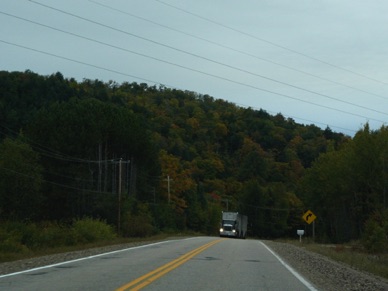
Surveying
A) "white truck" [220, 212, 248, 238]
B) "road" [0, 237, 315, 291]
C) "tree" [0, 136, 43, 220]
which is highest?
"tree" [0, 136, 43, 220]

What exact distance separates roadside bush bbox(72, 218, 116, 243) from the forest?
4.73 m

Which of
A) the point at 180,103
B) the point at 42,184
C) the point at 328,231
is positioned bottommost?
the point at 328,231

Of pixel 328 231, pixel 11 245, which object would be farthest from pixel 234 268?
pixel 328 231

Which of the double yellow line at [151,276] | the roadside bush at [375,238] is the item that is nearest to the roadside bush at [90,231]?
the roadside bush at [375,238]

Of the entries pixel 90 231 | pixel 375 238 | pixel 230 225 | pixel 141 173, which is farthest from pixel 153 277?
pixel 141 173

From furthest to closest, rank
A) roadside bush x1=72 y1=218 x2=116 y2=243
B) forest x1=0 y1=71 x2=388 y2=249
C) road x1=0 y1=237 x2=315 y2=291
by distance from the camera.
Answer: forest x1=0 y1=71 x2=388 y2=249, roadside bush x1=72 y1=218 x2=116 y2=243, road x1=0 y1=237 x2=315 y2=291

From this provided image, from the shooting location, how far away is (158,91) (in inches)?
7682

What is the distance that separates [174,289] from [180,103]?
169683 mm

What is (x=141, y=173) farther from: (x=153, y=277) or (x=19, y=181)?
(x=153, y=277)

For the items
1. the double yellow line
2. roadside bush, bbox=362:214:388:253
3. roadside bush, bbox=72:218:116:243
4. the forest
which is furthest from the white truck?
the double yellow line

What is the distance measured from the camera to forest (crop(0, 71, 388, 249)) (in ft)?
211

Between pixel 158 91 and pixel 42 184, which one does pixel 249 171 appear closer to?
pixel 158 91

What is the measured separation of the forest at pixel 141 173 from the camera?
64250 millimetres

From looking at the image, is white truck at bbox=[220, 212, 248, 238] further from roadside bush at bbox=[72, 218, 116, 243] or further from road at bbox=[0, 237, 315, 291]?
road at bbox=[0, 237, 315, 291]
